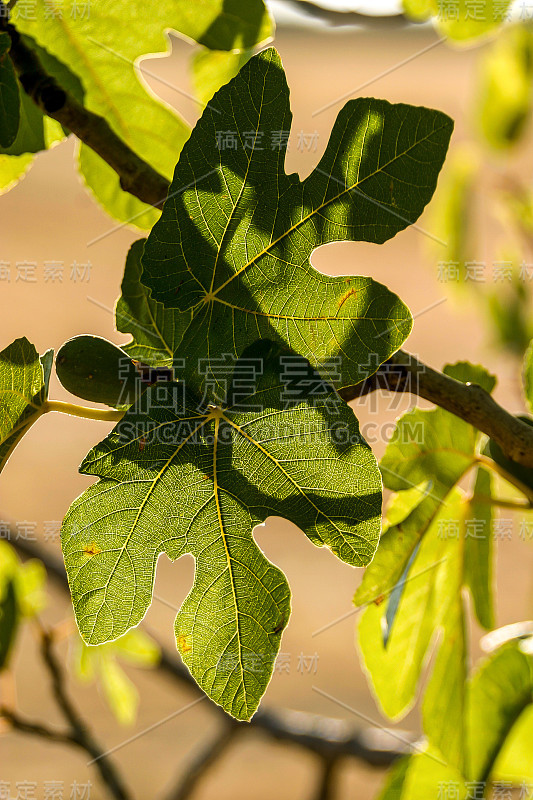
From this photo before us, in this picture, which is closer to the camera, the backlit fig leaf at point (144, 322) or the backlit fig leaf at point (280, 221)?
the backlit fig leaf at point (280, 221)

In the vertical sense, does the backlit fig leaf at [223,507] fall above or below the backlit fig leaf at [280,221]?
below

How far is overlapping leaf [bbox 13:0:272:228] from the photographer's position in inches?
29.9

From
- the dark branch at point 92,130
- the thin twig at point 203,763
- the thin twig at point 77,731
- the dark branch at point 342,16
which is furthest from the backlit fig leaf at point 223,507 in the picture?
the thin twig at point 203,763

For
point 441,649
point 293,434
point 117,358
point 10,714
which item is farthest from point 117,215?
point 10,714

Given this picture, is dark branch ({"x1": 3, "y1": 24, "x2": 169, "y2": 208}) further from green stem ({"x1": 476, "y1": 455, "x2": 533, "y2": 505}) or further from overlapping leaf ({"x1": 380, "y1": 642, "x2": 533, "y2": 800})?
overlapping leaf ({"x1": 380, "y1": 642, "x2": 533, "y2": 800})

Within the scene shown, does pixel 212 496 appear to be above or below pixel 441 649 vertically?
above

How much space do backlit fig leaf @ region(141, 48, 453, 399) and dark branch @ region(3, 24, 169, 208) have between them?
12 cm

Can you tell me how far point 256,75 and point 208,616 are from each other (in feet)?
1.33

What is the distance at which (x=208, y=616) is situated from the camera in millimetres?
569

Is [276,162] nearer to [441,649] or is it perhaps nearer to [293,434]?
[293,434]

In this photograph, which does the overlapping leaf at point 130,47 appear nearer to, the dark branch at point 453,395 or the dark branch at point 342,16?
the dark branch at point 342,16

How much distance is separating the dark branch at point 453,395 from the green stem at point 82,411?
0.19 metres

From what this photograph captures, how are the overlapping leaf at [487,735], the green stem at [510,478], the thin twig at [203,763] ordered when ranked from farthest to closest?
the thin twig at [203,763], the overlapping leaf at [487,735], the green stem at [510,478]

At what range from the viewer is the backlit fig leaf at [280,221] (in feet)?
1.63
